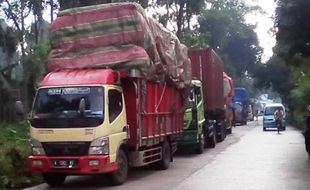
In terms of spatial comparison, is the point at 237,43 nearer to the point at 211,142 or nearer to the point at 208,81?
the point at 211,142

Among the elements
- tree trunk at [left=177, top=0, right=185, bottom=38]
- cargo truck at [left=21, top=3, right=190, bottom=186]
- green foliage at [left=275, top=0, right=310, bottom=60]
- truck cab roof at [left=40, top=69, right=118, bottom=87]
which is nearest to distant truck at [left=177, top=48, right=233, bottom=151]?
green foliage at [left=275, top=0, right=310, bottom=60]

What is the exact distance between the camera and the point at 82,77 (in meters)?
11.8

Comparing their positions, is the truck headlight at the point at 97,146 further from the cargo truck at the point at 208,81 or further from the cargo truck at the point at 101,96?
the cargo truck at the point at 208,81

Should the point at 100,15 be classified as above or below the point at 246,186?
above

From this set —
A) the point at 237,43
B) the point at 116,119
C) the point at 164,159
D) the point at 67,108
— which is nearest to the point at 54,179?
the point at 67,108

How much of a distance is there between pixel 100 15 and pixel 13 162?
3886mm

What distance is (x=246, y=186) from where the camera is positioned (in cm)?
1159

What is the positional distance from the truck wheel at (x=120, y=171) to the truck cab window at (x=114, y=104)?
0.86 metres

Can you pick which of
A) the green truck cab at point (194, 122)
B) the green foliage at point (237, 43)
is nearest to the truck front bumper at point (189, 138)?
the green truck cab at point (194, 122)

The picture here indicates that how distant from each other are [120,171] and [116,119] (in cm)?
122

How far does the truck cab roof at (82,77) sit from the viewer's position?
459 inches

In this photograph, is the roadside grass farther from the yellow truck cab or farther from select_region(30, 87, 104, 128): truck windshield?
select_region(30, 87, 104, 128): truck windshield

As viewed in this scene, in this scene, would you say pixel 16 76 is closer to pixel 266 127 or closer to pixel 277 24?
pixel 277 24

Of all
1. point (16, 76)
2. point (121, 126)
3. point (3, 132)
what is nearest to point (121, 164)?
point (121, 126)
